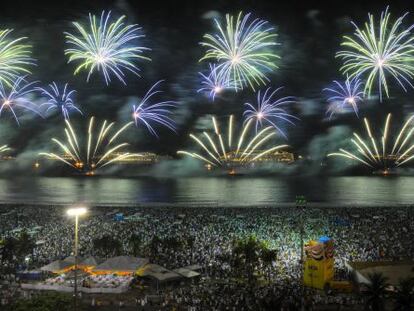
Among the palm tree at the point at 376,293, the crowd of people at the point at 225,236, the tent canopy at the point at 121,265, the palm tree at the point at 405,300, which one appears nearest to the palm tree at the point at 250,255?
the crowd of people at the point at 225,236

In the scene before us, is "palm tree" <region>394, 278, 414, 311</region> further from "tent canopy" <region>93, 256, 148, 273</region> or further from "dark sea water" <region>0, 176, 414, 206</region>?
"dark sea water" <region>0, 176, 414, 206</region>

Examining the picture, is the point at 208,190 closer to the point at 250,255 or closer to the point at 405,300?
the point at 250,255

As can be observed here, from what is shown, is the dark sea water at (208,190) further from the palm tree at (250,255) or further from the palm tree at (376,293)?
the palm tree at (376,293)

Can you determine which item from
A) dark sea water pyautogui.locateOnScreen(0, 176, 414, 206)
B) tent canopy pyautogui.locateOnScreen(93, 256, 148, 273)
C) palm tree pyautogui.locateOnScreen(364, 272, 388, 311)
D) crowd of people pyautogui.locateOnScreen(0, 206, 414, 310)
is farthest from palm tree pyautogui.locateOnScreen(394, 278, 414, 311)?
dark sea water pyautogui.locateOnScreen(0, 176, 414, 206)

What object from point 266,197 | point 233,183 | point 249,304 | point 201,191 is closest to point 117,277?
point 249,304

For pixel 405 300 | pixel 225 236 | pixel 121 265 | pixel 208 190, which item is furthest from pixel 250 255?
pixel 208 190
